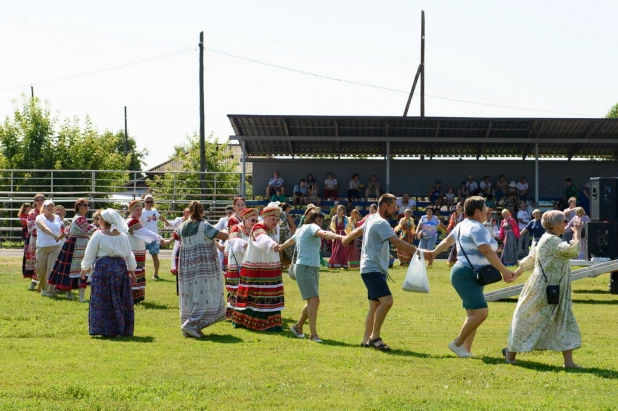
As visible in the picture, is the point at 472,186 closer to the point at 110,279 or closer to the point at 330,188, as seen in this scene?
the point at 330,188

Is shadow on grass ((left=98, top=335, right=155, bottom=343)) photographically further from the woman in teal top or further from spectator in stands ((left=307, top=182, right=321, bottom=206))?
spectator in stands ((left=307, top=182, right=321, bottom=206))

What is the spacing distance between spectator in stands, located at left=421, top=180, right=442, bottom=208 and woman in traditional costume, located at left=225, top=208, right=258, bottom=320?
23.0m

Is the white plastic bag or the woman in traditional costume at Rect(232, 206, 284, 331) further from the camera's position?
the woman in traditional costume at Rect(232, 206, 284, 331)

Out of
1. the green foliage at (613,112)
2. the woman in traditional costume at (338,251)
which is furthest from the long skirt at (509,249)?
the green foliage at (613,112)

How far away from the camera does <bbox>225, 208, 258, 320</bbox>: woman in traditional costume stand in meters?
13.4

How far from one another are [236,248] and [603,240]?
9.34m

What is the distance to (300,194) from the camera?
120 feet

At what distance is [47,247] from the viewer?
18.4 metres

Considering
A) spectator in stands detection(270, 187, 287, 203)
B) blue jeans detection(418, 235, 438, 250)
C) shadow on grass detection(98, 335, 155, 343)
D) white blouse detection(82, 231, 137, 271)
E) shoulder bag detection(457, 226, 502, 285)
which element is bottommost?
shadow on grass detection(98, 335, 155, 343)

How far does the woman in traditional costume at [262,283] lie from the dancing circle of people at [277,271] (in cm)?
1

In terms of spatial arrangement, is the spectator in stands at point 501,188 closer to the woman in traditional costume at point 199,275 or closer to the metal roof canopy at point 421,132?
the metal roof canopy at point 421,132

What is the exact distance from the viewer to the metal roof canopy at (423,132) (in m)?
35.8

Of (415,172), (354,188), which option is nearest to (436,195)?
(415,172)

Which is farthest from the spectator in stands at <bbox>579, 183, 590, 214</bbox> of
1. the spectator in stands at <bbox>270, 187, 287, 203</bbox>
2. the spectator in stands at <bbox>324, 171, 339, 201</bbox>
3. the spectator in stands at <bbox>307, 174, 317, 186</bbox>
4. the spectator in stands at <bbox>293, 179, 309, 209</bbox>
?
the spectator in stands at <bbox>270, 187, 287, 203</bbox>
